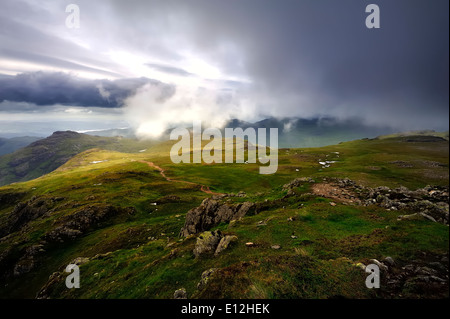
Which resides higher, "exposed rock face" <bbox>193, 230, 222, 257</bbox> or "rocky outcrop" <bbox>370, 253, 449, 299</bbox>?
"rocky outcrop" <bbox>370, 253, 449, 299</bbox>

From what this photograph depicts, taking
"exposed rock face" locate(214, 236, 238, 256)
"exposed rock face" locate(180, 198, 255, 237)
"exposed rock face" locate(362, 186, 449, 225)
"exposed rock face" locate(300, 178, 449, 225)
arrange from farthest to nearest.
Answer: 1. "exposed rock face" locate(180, 198, 255, 237)
2. "exposed rock face" locate(214, 236, 238, 256)
3. "exposed rock face" locate(362, 186, 449, 225)
4. "exposed rock face" locate(300, 178, 449, 225)

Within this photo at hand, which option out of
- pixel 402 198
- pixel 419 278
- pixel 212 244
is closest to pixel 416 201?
pixel 402 198

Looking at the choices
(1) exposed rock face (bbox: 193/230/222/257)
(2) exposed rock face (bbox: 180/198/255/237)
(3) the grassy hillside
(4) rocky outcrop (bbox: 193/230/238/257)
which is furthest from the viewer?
(2) exposed rock face (bbox: 180/198/255/237)

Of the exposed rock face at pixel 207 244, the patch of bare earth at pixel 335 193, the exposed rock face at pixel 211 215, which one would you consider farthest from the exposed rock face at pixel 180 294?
the patch of bare earth at pixel 335 193

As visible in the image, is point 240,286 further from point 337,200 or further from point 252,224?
point 337,200

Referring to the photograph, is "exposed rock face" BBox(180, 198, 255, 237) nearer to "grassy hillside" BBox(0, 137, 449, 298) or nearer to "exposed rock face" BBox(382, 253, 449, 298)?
"grassy hillside" BBox(0, 137, 449, 298)

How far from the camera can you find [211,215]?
30.2 m

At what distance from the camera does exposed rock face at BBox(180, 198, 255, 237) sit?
28750 millimetres

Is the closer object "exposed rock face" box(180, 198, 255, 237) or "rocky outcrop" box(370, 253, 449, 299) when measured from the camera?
Result: "rocky outcrop" box(370, 253, 449, 299)

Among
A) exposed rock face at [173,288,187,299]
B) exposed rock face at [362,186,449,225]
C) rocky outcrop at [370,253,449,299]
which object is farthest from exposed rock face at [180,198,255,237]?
rocky outcrop at [370,253,449,299]

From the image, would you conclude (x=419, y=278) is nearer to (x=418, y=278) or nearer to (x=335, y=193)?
(x=418, y=278)

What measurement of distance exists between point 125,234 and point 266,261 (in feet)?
106

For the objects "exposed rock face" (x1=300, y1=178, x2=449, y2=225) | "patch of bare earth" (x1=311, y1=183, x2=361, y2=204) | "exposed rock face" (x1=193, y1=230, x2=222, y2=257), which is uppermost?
"exposed rock face" (x1=300, y1=178, x2=449, y2=225)
